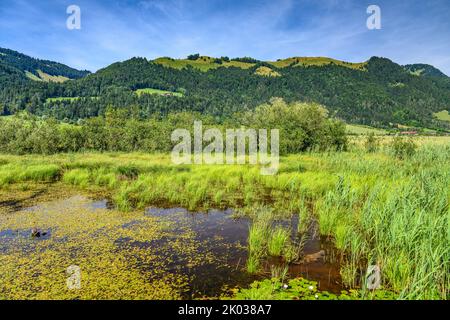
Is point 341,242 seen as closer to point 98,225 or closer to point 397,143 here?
point 98,225

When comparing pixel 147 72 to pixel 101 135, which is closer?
pixel 101 135

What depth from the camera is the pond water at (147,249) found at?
22.2ft

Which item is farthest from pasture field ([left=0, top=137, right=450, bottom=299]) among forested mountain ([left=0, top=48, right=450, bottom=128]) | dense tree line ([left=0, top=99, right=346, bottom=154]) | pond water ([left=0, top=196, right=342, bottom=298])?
forested mountain ([left=0, top=48, right=450, bottom=128])

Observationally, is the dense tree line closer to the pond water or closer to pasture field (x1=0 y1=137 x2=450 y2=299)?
pasture field (x1=0 y1=137 x2=450 y2=299)

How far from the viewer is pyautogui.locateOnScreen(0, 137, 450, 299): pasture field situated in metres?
6.22

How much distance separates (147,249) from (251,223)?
392cm

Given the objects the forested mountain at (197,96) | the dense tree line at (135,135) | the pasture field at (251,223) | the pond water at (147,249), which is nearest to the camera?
the pasture field at (251,223)

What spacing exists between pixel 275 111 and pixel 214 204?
2752cm

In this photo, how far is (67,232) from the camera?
9.62 meters

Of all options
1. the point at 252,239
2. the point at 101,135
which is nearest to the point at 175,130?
the point at 101,135

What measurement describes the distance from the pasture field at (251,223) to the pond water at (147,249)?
0.19ft

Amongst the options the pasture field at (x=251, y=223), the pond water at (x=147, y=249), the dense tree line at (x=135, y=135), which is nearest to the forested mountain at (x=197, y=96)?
the dense tree line at (x=135, y=135)

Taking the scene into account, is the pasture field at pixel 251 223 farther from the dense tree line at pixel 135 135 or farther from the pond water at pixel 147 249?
the dense tree line at pixel 135 135

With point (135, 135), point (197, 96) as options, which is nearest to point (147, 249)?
point (135, 135)
